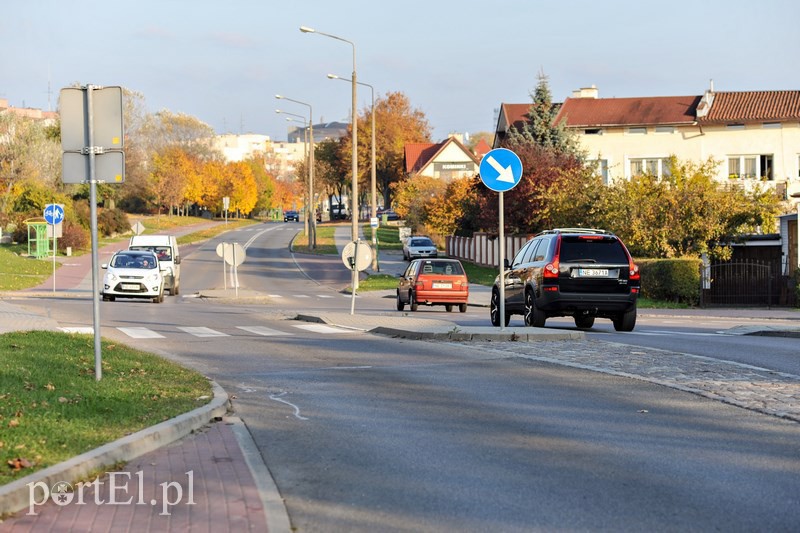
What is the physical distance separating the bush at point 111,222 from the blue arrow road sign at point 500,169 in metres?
71.6

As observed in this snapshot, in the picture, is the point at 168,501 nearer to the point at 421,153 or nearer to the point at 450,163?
the point at 450,163

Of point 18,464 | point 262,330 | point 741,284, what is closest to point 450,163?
point 741,284

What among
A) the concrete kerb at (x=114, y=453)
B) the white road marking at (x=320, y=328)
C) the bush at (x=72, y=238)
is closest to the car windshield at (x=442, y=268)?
the white road marking at (x=320, y=328)

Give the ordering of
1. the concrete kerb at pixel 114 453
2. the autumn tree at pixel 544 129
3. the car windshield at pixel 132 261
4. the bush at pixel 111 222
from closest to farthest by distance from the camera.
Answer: the concrete kerb at pixel 114 453 → the car windshield at pixel 132 261 → the autumn tree at pixel 544 129 → the bush at pixel 111 222

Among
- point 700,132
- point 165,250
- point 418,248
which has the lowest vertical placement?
point 418,248

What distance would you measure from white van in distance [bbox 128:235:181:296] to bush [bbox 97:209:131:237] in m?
45.2

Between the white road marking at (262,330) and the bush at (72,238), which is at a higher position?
the bush at (72,238)

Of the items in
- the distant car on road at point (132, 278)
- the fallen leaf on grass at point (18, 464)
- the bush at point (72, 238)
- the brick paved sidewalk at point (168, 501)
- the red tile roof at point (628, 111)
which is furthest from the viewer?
the bush at point (72, 238)

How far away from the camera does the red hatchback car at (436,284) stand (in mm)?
29781

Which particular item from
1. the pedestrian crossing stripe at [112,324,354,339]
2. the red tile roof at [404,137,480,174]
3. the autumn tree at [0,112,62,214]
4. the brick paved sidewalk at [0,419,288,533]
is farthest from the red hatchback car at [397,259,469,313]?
the red tile roof at [404,137,480,174]

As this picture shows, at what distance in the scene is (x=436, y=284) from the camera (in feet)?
97.7

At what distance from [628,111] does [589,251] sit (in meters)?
44.8

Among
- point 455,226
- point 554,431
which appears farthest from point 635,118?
point 554,431

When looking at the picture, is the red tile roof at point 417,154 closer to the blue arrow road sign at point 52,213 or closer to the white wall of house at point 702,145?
the white wall of house at point 702,145
